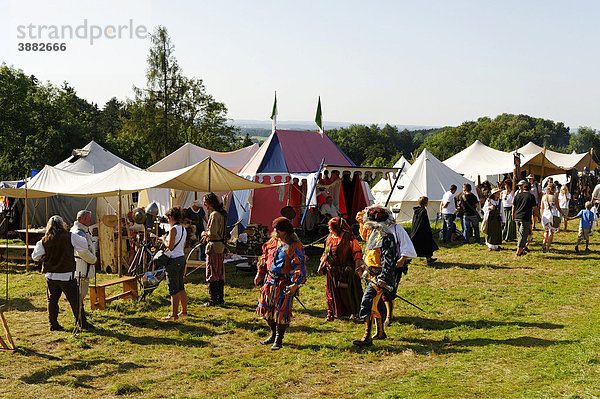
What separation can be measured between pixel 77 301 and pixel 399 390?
Answer: 4.19 meters

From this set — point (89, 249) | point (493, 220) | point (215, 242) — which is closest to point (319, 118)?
point (493, 220)

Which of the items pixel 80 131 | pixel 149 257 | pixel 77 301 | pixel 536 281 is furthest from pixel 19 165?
pixel 536 281

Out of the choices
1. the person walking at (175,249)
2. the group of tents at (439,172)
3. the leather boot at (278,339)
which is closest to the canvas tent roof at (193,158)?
the group of tents at (439,172)

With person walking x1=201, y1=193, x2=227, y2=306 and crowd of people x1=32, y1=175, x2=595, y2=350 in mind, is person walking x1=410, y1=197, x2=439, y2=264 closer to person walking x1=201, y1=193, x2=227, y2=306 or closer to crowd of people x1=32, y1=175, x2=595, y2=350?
crowd of people x1=32, y1=175, x2=595, y2=350

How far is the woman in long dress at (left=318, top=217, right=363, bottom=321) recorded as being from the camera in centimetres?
672

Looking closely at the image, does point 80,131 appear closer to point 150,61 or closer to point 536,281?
point 150,61

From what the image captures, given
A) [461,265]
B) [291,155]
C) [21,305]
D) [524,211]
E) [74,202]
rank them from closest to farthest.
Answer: [21,305] < [524,211] < [461,265] < [291,155] < [74,202]

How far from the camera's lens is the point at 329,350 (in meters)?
5.84

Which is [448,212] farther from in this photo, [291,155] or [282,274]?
[282,274]

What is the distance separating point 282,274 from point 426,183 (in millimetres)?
11666

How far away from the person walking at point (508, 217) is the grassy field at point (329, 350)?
341 centimetres

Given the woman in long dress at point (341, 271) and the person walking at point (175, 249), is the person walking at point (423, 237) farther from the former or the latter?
the person walking at point (175, 249)

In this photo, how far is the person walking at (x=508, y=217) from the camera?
40.1 feet

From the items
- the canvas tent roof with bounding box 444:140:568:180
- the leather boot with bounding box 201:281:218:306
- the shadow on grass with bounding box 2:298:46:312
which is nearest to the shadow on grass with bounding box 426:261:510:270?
the leather boot with bounding box 201:281:218:306
